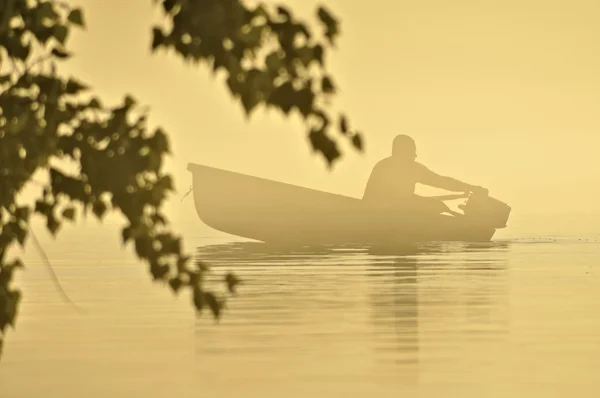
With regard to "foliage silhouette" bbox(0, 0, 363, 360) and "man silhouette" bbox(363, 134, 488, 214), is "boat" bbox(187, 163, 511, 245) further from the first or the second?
"foliage silhouette" bbox(0, 0, 363, 360)

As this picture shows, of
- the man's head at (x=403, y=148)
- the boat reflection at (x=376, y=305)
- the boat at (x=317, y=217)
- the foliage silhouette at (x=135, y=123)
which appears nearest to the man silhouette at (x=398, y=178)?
the man's head at (x=403, y=148)

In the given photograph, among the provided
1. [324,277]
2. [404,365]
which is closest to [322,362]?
[404,365]

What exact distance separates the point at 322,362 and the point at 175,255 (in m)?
6.44

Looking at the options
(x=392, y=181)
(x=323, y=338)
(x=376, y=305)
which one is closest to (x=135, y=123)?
(x=323, y=338)

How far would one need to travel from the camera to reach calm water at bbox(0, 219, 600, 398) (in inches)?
403

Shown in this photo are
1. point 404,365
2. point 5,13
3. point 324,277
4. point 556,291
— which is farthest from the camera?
point 324,277

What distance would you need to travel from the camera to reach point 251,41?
484 cm

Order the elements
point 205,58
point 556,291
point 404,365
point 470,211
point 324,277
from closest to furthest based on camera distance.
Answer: point 205,58
point 404,365
point 556,291
point 324,277
point 470,211

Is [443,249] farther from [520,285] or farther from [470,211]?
[520,285]

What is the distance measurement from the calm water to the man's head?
13766 millimetres

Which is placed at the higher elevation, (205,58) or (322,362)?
(205,58)

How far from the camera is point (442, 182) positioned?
41281 mm

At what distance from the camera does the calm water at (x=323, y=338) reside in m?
10.2

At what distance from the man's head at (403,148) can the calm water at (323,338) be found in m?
13.8
